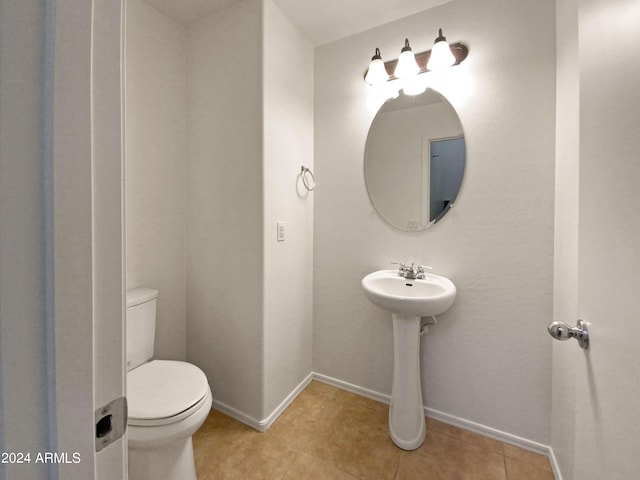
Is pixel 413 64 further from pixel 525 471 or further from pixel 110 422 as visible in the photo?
pixel 525 471

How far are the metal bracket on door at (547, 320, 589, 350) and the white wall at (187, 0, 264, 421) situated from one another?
125 centimetres

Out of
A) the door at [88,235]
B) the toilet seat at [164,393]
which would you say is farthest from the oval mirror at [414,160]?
the door at [88,235]

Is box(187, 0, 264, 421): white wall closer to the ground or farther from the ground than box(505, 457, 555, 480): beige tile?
farther from the ground

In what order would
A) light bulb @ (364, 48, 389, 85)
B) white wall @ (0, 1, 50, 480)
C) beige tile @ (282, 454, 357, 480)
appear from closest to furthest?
white wall @ (0, 1, 50, 480) → beige tile @ (282, 454, 357, 480) → light bulb @ (364, 48, 389, 85)

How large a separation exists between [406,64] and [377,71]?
17 centimetres

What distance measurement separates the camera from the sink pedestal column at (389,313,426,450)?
4.76 ft

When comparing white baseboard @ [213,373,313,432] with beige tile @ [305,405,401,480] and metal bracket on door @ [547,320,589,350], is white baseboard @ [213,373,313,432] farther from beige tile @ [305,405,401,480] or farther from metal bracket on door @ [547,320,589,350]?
metal bracket on door @ [547,320,589,350]

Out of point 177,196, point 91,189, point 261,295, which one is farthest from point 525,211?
point 177,196

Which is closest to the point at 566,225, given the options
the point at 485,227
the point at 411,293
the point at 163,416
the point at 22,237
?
the point at 485,227

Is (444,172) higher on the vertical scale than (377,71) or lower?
lower

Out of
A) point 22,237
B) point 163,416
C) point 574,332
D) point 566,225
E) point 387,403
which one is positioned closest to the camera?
point 22,237

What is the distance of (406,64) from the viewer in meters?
1.53

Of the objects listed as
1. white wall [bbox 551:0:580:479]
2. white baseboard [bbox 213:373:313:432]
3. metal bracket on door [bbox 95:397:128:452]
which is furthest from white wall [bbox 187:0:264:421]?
white wall [bbox 551:0:580:479]

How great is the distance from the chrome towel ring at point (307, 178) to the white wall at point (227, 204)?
0.40 metres
